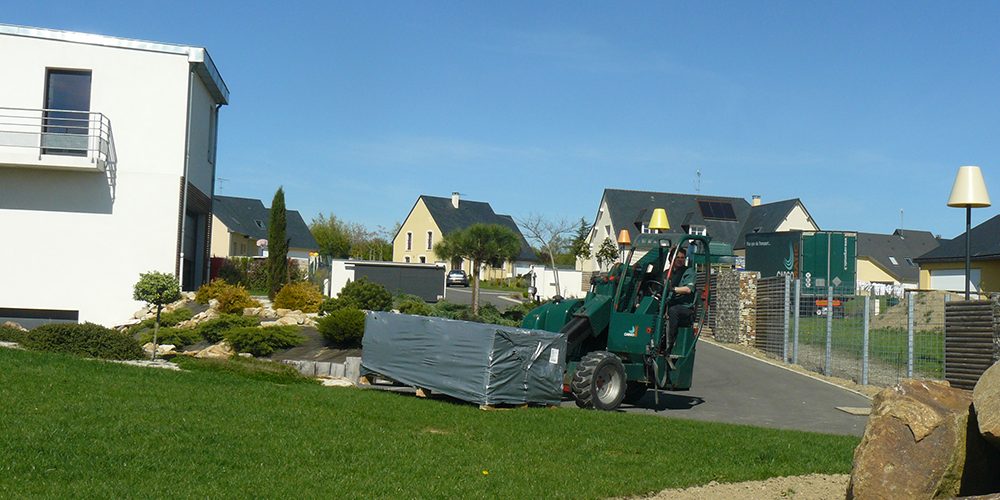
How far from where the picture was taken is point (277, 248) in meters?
32.0

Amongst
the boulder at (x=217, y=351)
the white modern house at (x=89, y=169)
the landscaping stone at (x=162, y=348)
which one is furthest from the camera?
the white modern house at (x=89, y=169)

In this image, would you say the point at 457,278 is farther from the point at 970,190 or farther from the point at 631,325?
the point at 970,190

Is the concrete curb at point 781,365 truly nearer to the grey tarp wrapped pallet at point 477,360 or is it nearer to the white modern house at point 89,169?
the grey tarp wrapped pallet at point 477,360

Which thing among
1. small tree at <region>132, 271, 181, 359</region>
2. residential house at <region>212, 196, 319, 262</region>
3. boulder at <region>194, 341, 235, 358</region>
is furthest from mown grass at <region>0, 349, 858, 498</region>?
residential house at <region>212, 196, 319, 262</region>

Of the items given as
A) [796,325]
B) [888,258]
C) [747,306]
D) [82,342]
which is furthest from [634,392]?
[888,258]

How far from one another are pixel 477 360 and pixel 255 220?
6443cm

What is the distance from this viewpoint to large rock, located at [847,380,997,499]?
6641 millimetres

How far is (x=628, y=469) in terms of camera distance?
9016 millimetres

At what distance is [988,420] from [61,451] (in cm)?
705

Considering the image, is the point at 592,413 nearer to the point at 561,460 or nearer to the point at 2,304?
the point at 561,460

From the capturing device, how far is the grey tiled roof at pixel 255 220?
233 ft

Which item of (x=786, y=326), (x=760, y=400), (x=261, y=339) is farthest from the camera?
(x=786, y=326)

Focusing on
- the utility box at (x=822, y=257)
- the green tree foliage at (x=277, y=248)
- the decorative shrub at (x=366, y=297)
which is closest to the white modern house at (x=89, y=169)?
the green tree foliage at (x=277, y=248)

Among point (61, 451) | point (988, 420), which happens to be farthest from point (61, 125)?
point (988, 420)
